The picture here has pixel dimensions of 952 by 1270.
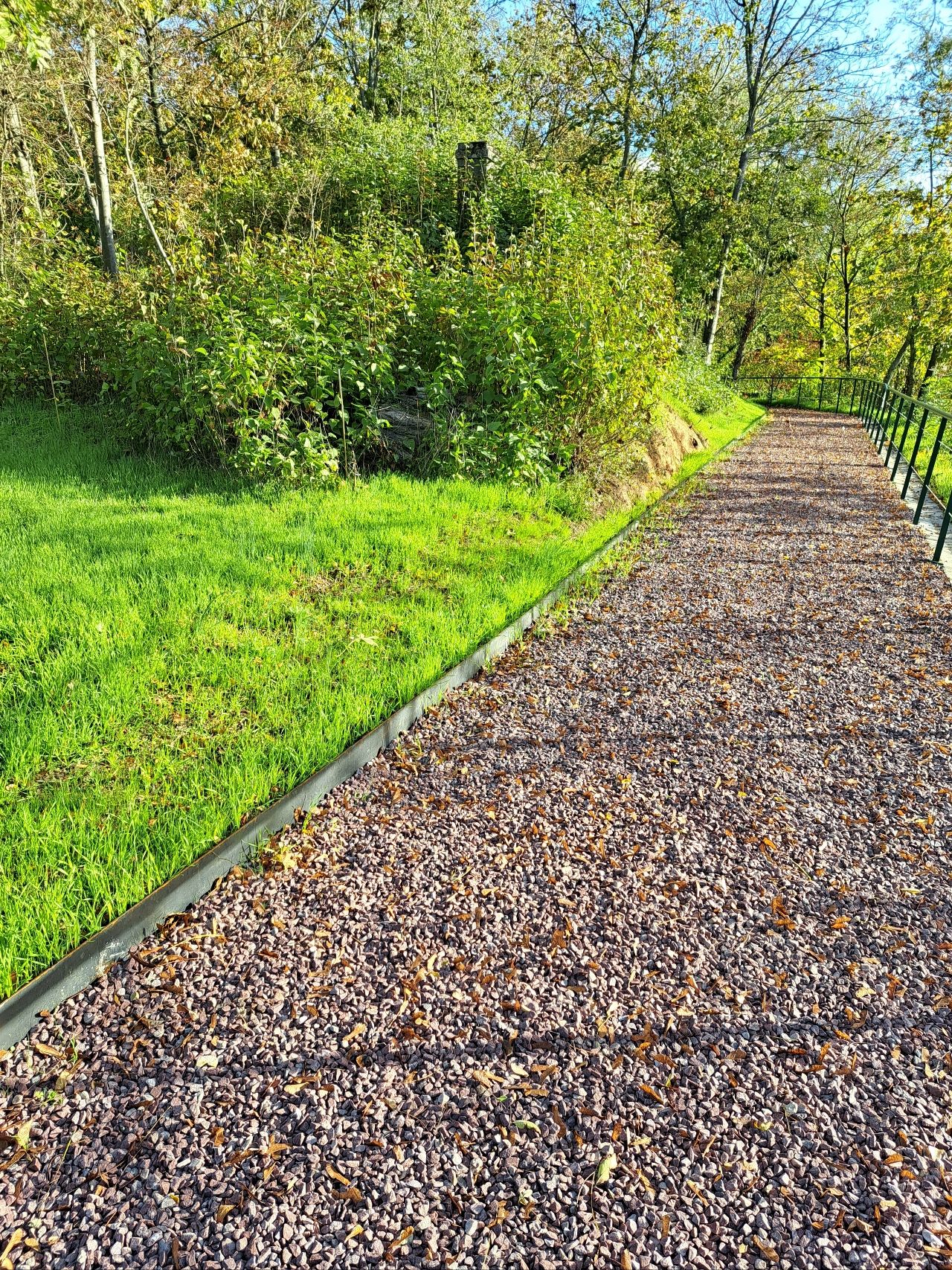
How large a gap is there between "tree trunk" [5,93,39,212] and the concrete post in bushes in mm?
6097

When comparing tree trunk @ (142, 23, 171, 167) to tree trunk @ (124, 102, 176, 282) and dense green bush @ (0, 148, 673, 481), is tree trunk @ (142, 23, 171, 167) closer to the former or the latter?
tree trunk @ (124, 102, 176, 282)

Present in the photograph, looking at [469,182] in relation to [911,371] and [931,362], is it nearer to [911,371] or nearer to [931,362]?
[931,362]

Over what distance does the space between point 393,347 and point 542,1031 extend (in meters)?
6.40

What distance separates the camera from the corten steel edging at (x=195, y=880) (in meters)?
2.02

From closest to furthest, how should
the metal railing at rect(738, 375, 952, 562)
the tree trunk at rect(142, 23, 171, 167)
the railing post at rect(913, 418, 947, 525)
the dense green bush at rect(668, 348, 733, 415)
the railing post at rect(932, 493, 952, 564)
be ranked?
the railing post at rect(932, 493, 952, 564) < the railing post at rect(913, 418, 947, 525) < the metal railing at rect(738, 375, 952, 562) < the tree trunk at rect(142, 23, 171, 167) < the dense green bush at rect(668, 348, 733, 415)

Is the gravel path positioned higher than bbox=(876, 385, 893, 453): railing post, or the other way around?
bbox=(876, 385, 893, 453): railing post

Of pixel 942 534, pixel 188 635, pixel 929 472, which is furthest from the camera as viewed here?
pixel 929 472

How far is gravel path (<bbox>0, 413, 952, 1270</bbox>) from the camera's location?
162 centimetres

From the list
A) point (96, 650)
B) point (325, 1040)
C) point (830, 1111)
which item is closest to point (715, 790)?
point (830, 1111)

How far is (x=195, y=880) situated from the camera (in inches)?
99.3

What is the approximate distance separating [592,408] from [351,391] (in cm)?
256

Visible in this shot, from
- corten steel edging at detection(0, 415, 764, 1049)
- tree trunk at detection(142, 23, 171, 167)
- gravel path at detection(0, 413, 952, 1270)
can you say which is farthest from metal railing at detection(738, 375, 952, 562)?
tree trunk at detection(142, 23, 171, 167)

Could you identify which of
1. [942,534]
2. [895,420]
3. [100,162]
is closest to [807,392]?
[895,420]

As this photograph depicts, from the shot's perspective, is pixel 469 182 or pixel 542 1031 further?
pixel 469 182
